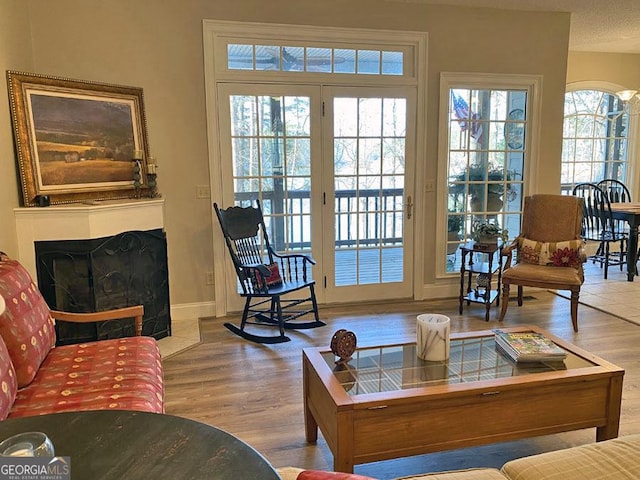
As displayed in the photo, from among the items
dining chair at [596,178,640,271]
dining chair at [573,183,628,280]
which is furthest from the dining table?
dining chair at [596,178,640,271]

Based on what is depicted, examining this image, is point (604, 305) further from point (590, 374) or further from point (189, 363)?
point (189, 363)

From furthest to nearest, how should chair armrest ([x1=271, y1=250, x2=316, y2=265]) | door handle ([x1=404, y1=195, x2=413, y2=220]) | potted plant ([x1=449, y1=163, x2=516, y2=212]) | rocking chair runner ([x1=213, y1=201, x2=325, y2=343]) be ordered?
potted plant ([x1=449, y1=163, x2=516, y2=212])
door handle ([x1=404, y1=195, x2=413, y2=220])
chair armrest ([x1=271, y1=250, x2=316, y2=265])
rocking chair runner ([x1=213, y1=201, x2=325, y2=343])

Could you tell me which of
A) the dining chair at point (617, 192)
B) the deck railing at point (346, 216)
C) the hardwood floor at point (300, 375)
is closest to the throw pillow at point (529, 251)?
the hardwood floor at point (300, 375)

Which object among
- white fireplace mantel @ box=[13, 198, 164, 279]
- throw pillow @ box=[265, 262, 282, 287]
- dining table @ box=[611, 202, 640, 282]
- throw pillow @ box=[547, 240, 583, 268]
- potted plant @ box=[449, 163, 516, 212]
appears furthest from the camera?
dining table @ box=[611, 202, 640, 282]

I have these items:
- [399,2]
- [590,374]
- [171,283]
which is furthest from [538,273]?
[171,283]

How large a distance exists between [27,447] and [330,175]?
3.73 meters

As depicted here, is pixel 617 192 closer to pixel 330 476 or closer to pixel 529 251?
pixel 529 251

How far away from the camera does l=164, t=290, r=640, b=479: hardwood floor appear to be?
2.35 meters

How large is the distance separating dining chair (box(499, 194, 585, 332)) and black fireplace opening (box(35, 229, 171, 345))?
113 inches

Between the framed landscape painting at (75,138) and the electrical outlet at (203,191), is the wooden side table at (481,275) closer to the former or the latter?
the electrical outlet at (203,191)

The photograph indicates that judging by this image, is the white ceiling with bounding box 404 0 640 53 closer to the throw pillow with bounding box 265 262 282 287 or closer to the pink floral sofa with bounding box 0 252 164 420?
the throw pillow with bounding box 265 262 282 287

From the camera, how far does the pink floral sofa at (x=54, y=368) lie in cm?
189

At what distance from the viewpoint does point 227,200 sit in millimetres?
4395

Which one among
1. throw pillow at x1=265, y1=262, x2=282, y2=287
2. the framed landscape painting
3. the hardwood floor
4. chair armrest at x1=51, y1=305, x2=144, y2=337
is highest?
the framed landscape painting
